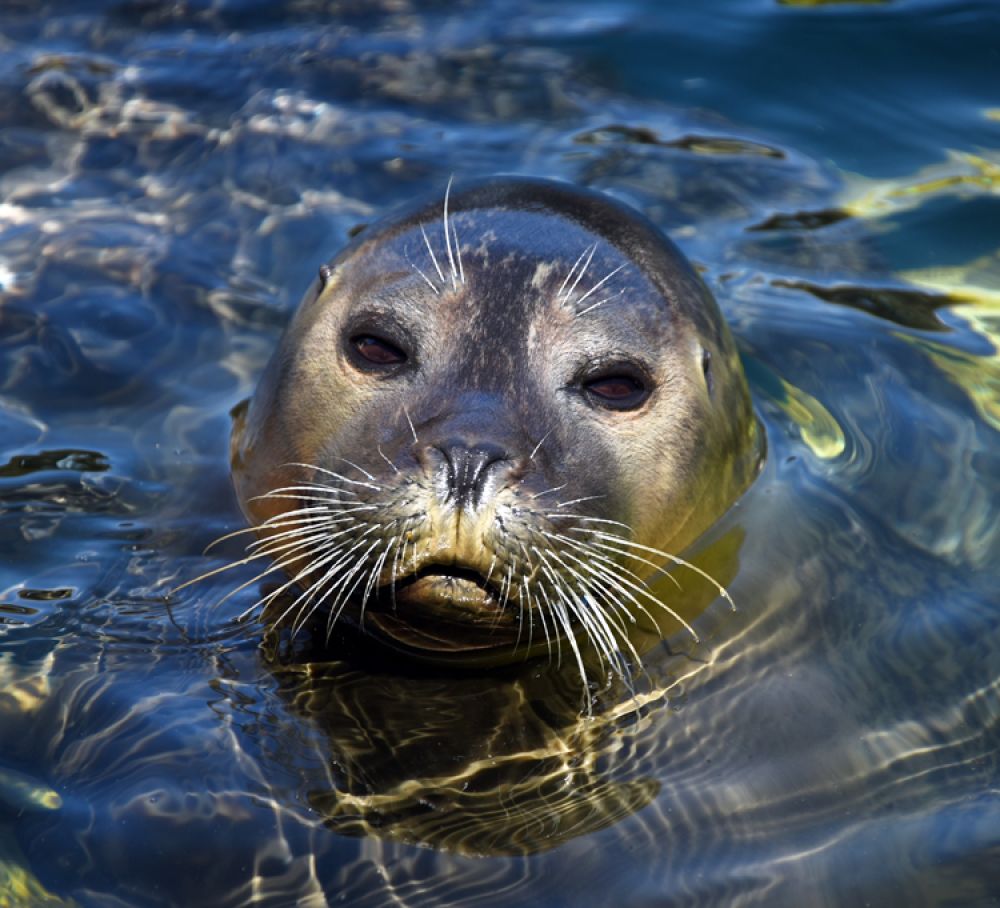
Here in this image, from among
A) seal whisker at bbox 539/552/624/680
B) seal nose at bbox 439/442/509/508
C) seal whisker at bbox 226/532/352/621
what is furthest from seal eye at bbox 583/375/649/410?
seal whisker at bbox 226/532/352/621

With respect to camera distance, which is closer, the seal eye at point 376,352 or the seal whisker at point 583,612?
the seal whisker at point 583,612

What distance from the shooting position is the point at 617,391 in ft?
14.1

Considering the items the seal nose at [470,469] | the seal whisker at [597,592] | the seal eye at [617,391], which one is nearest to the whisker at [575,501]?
the seal whisker at [597,592]

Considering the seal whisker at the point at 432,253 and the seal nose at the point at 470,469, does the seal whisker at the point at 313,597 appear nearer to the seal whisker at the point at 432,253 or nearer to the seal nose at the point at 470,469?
the seal nose at the point at 470,469

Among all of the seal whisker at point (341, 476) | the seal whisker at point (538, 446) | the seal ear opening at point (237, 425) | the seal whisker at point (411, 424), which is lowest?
the seal ear opening at point (237, 425)

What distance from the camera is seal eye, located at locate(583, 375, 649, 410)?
13.8 feet

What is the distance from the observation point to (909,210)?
6.60m

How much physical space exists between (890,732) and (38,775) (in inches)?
81.4

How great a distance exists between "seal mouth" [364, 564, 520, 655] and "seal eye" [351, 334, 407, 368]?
0.69 metres

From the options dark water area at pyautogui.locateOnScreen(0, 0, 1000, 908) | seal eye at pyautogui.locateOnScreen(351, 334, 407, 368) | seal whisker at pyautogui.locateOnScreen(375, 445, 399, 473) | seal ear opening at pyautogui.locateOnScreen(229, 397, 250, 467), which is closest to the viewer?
dark water area at pyautogui.locateOnScreen(0, 0, 1000, 908)

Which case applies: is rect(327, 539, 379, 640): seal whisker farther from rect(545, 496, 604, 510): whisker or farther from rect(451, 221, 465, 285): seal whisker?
rect(451, 221, 465, 285): seal whisker

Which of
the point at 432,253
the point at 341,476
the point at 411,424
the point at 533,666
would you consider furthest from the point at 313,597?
the point at 432,253

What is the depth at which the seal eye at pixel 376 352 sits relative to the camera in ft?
13.8

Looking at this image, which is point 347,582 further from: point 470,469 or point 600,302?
point 600,302
